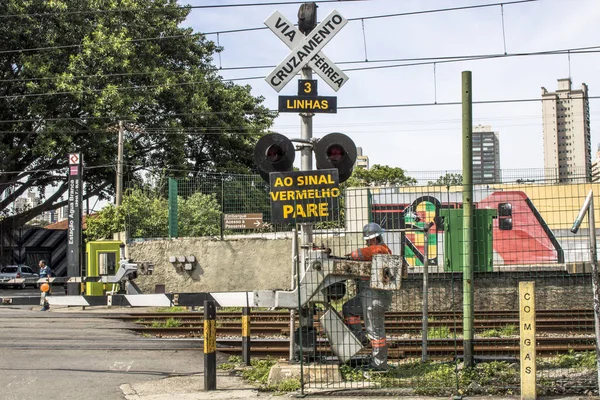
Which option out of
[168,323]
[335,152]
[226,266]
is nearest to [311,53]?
[335,152]

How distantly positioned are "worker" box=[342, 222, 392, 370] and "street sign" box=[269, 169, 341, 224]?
0.64 m

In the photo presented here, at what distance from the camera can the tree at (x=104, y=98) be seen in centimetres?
3028

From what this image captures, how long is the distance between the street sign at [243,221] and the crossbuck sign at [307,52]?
12.3 meters

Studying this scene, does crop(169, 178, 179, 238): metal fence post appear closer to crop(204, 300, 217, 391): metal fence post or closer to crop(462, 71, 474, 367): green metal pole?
crop(204, 300, 217, 391): metal fence post

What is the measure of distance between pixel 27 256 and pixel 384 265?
49050mm

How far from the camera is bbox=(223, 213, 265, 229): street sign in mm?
21250

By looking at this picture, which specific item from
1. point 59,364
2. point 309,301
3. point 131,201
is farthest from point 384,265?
point 131,201

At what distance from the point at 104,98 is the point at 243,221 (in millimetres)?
12113

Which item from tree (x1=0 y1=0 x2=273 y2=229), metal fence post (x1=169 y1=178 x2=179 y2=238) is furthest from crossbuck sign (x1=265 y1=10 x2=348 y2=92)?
tree (x1=0 y1=0 x2=273 y2=229)

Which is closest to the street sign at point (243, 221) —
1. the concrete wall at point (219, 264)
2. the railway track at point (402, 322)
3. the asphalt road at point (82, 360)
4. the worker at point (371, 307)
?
the concrete wall at point (219, 264)

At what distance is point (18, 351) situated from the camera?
10.7 meters

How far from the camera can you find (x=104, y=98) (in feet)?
98.7

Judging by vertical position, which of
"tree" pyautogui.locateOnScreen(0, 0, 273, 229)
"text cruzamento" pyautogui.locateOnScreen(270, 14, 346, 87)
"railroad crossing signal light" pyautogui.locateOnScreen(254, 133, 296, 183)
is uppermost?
"tree" pyautogui.locateOnScreen(0, 0, 273, 229)

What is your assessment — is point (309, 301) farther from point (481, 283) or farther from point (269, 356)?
point (481, 283)
